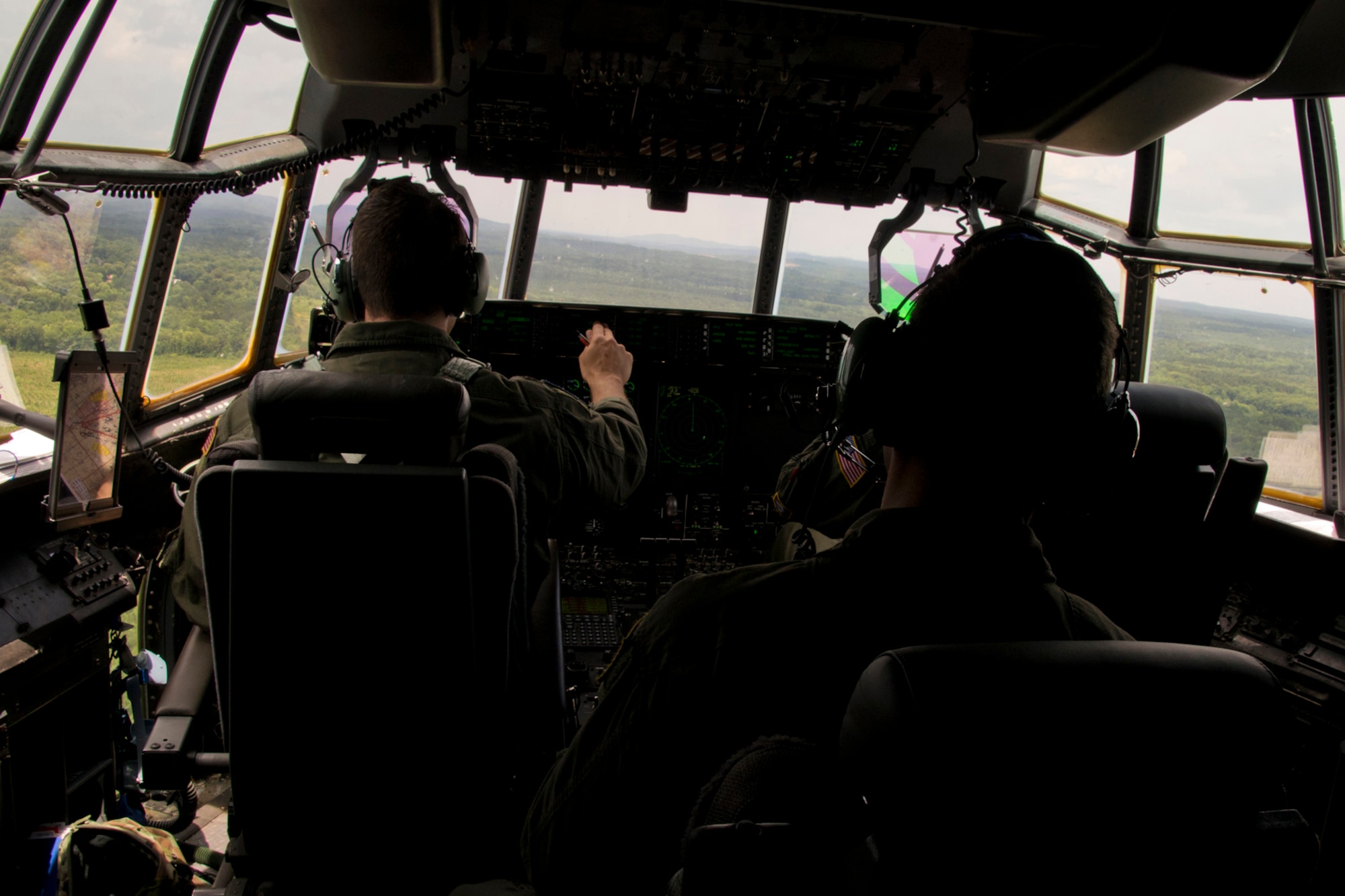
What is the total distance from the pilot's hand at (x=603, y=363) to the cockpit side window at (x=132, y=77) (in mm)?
1486

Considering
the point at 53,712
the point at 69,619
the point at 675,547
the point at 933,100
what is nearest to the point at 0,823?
the point at 53,712

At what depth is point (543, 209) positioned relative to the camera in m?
3.62

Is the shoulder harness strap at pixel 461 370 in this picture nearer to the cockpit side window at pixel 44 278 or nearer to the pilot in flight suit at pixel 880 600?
the pilot in flight suit at pixel 880 600

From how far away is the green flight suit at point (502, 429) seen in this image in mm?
1428

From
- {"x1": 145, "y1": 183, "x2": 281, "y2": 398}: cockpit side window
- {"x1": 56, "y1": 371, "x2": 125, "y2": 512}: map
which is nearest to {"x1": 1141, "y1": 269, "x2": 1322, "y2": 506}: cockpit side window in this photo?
{"x1": 56, "y1": 371, "x2": 125, "y2": 512}: map

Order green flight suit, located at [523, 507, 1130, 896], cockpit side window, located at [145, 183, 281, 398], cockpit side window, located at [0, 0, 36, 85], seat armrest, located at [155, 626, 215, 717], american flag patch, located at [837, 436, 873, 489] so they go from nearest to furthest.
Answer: green flight suit, located at [523, 507, 1130, 896], seat armrest, located at [155, 626, 215, 717], american flag patch, located at [837, 436, 873, 489], cockpit side window, located at [0, 0, 36, 85], cockpit side window, located at [145, 183, 281, 398]

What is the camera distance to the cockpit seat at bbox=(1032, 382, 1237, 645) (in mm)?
1433

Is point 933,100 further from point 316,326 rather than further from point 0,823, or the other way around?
point 0,823

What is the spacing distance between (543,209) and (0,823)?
2861 millimetres

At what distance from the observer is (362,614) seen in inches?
44.6

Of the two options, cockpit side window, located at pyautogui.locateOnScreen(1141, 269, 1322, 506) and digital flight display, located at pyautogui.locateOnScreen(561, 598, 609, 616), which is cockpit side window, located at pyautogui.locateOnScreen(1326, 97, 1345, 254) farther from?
digital flight display, located at pyautogui.locateOnScreen(561, 598, 609, 616)

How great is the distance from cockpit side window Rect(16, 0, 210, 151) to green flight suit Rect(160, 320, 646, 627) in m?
1.31

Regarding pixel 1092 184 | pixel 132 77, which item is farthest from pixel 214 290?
pixel 1092 184

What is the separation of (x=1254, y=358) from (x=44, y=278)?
433cm
